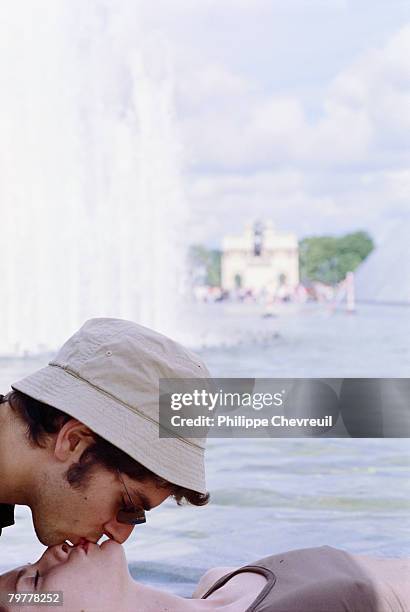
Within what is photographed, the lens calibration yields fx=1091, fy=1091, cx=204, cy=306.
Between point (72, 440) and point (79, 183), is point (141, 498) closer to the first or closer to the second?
point (72, 440)

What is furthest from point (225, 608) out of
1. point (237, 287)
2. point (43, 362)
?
point (237, 287)

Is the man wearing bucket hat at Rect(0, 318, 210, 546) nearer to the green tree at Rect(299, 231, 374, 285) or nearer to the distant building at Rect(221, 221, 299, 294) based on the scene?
the distant building at Rect(221, 221, 299, 294)

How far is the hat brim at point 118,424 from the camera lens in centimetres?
139

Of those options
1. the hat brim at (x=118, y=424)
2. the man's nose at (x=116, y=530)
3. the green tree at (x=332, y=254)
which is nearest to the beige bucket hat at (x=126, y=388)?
the hat brim at (x=118, y=424)

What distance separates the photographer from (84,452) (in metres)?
1.42

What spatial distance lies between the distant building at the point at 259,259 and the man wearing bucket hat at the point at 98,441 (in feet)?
192

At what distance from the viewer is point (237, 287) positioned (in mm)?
61500

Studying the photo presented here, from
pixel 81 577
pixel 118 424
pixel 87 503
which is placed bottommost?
pixel 81 577

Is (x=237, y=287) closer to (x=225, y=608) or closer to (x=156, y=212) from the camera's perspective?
(x=156, y=212)

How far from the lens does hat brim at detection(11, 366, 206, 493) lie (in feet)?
4.57

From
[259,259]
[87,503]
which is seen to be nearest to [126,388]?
[87,503]

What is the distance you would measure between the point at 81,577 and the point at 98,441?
0.19 metres

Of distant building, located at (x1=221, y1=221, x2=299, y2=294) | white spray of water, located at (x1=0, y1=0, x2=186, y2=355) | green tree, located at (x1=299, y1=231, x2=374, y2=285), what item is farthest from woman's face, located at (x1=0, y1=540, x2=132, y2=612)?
green tree, located at (x1=299, y1=231, x2=374, y2=285)

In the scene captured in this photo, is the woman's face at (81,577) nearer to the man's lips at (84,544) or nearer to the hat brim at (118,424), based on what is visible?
the man's lips at (84,544)
